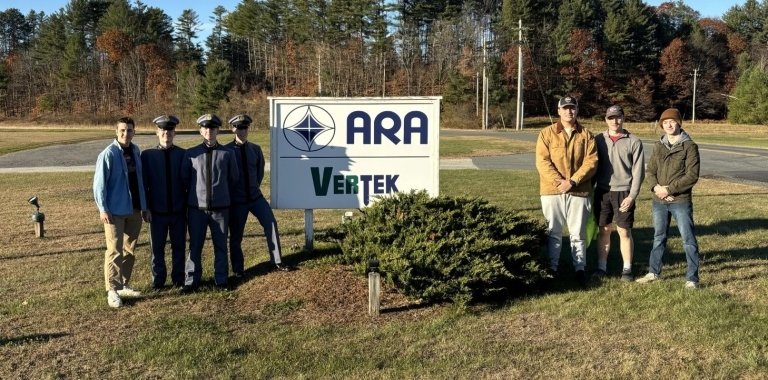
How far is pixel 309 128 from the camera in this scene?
278 inches

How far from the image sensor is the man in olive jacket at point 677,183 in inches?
230

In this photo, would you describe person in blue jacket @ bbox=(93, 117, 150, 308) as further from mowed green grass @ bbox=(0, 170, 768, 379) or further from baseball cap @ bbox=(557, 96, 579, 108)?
Answer: baseball cap @ bbox=(557, 96, 579, 108)

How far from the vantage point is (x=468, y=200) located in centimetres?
637

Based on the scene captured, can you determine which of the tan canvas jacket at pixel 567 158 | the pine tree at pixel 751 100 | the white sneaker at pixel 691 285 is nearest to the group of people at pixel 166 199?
the tan canvas jacket at pixel 567 158

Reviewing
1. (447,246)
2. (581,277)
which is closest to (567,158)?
(581,277)

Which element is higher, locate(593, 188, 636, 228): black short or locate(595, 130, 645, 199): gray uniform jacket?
locate(595, 130, 645, 199): gray uniform jacket

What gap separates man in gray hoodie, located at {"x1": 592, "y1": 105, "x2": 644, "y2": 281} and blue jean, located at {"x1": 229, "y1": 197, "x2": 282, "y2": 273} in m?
3.36

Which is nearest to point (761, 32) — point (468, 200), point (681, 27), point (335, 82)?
point (681, 27)

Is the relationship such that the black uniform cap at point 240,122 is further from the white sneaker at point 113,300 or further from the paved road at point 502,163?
the paved road at point 502,163

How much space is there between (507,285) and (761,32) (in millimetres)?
110941

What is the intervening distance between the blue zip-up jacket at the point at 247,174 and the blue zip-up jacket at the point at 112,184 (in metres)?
1.09

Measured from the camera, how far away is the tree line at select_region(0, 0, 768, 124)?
7525 cm

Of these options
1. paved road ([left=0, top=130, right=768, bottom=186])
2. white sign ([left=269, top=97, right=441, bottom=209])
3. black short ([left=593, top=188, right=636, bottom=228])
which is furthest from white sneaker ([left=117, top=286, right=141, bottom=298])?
paved road ([left=0, top=130, right=768, bottom=186])

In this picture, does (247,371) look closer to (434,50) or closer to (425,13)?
(434,50)
